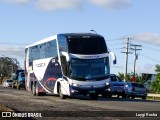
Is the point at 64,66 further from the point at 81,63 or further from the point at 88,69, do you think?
the point at 88,69

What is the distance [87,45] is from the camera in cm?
2995

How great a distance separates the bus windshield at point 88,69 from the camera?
97.6ft

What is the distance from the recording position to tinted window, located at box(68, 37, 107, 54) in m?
29.7

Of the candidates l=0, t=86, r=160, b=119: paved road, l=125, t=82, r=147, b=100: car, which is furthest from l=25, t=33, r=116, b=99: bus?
l=125, t=82, r=147, b=100: car

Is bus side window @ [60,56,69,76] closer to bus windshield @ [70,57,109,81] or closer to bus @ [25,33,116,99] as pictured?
bus @ [25,33,116,99]

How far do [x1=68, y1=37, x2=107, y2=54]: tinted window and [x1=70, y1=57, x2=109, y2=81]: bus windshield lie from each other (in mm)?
551

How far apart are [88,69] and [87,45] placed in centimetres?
148

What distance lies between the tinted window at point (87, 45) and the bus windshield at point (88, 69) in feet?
1.81

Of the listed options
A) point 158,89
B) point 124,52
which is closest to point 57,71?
point 158,89

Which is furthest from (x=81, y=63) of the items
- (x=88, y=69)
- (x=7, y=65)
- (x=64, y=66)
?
(x=7, y=65)

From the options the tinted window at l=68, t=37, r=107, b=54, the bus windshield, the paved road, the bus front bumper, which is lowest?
the paved road

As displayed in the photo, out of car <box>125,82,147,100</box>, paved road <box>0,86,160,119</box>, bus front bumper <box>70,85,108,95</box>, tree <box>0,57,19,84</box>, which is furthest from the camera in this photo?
tree <box>0,57,19,84</box>

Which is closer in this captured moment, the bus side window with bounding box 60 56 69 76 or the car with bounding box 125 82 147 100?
the bus side window with bounding box 60 56 69 76

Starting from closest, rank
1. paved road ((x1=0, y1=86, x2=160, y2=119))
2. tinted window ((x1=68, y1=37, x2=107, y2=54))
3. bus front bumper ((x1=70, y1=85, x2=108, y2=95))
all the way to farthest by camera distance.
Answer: paved road ((x1=0, y1=86, x2=160, y2=119)) < tinted window ((x1=68, y1=37, x2=107, y2=54)) < bus front bumper ((x1=70, y1=85, x2=108, y2=95))
